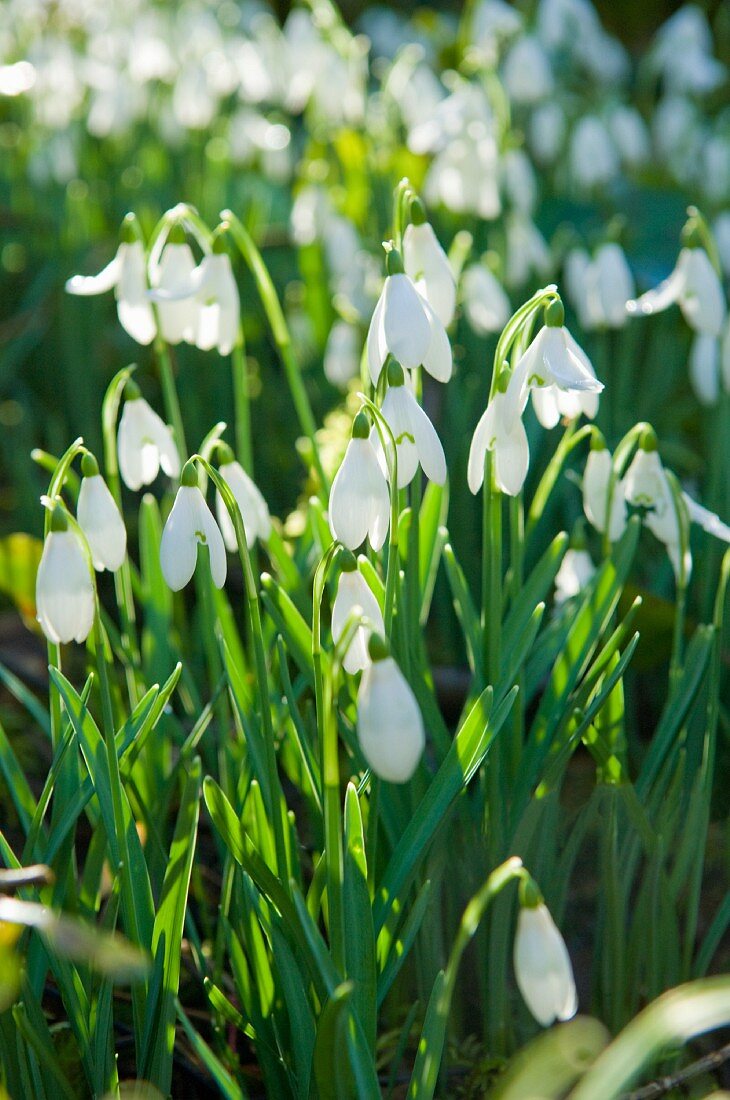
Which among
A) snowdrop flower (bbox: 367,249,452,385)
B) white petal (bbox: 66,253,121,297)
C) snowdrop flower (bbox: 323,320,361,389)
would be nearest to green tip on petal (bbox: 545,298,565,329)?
snowdrop flower (bbox: 367,249,452,385)

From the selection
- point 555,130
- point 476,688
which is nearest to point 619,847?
point 476,688

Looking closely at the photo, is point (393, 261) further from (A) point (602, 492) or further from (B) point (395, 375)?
(A) point (602, 492)

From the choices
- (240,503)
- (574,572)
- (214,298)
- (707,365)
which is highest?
(214,298)

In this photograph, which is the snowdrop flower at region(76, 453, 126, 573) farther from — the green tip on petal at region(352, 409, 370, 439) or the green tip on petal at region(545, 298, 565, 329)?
the green tip on petal at region(545, 298, 565, 329)

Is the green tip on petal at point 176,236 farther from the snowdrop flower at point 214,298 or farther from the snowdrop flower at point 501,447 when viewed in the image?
the snowdrop flower at point 501,447

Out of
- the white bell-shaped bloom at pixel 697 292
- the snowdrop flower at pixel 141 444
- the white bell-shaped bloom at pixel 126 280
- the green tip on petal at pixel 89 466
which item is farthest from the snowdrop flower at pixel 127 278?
the white bell-shaped bloom at pixel 697 292

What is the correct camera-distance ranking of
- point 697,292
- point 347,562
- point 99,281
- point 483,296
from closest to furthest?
point 347,562 < point 99,281 < point 697,292 < point 483,296

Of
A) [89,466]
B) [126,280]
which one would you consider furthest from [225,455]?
[126,280]

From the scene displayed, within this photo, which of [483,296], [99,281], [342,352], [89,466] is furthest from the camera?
[342,352]
